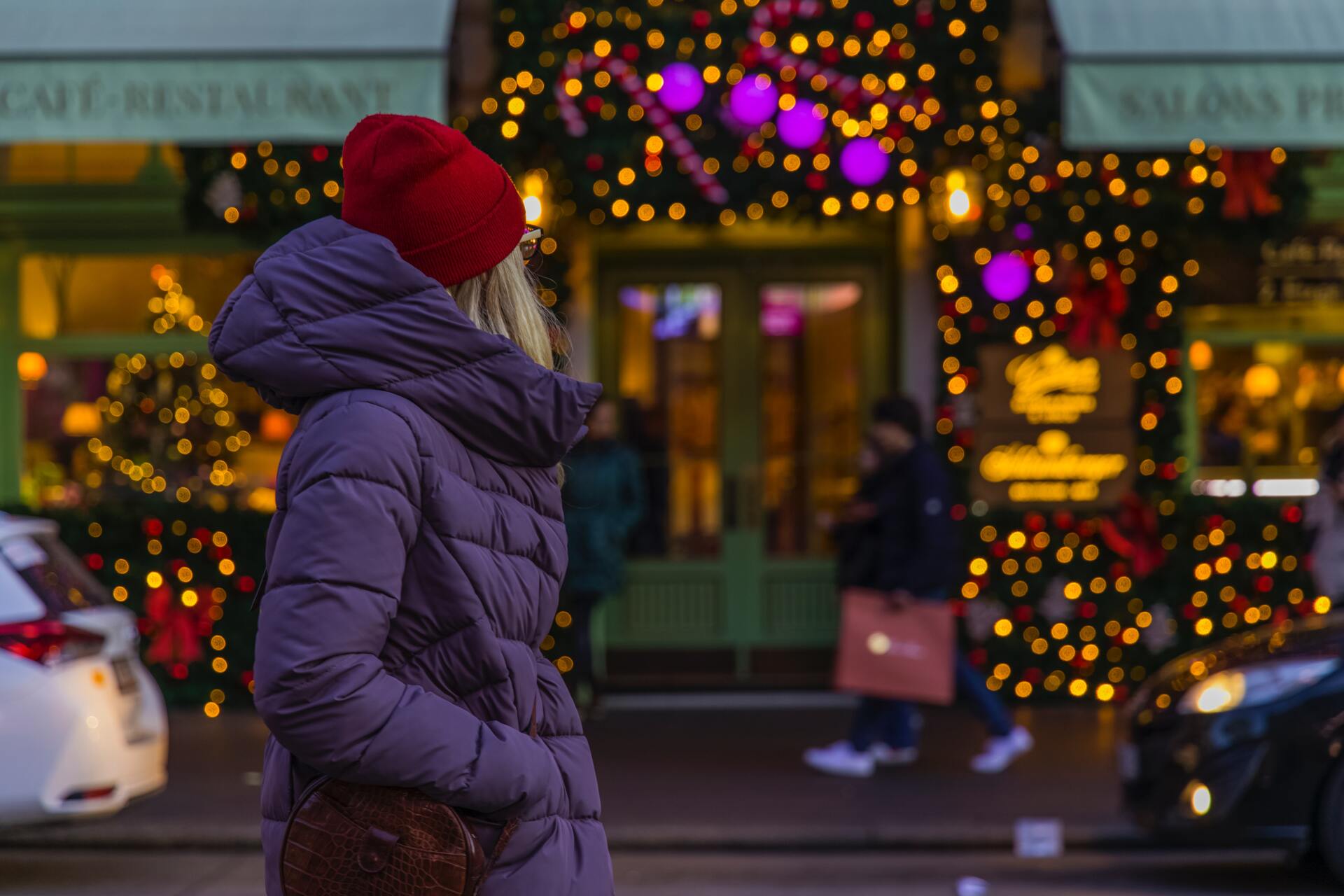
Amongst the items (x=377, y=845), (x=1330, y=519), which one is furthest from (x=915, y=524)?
(x=377, y=845)

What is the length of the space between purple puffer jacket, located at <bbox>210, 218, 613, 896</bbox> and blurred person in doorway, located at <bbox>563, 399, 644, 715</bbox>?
7.64 metres

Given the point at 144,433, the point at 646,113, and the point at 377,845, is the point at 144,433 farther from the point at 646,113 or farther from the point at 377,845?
the point at 377,845

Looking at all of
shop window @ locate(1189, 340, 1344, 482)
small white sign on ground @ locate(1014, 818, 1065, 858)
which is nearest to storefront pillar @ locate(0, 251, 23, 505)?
small white sign on ground @ locate(1014, 818, 1065, 858)

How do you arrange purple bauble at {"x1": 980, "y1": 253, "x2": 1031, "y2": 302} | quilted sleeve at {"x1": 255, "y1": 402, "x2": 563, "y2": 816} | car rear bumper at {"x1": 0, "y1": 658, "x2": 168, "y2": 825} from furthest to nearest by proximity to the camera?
purple bauble at {"x1": 980, "y1": 253, "x2": 1031, "y2": 302} < car rear bumper at {"x1": 0, "y1": 658, "x2": 168, "y2": 825} < quilted sleeve at {"x1": 255, "y1": 402, "x2": 563, "y2": 816}

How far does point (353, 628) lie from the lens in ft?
6.30

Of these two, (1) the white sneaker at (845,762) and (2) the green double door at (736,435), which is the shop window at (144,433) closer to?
(2) the green double door at (736,435)

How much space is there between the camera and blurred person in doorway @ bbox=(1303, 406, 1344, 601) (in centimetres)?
814

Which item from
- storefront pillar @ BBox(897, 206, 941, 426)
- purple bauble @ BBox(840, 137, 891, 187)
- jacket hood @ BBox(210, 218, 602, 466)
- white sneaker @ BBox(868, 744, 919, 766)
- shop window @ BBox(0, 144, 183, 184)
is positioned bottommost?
white sneaker @ BBox(868, 744, 919, 766)

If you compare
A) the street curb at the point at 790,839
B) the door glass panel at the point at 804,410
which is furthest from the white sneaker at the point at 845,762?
the door glass panel at the point at 804,410

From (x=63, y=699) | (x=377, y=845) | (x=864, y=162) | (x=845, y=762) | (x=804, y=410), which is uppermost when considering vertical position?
(x=864, y=162)

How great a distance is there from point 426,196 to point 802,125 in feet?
25.7

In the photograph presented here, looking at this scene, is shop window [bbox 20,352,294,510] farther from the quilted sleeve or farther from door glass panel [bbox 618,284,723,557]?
the quilted sleeve

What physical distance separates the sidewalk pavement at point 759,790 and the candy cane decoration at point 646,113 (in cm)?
312

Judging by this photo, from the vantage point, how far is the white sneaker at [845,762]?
8672 mm
